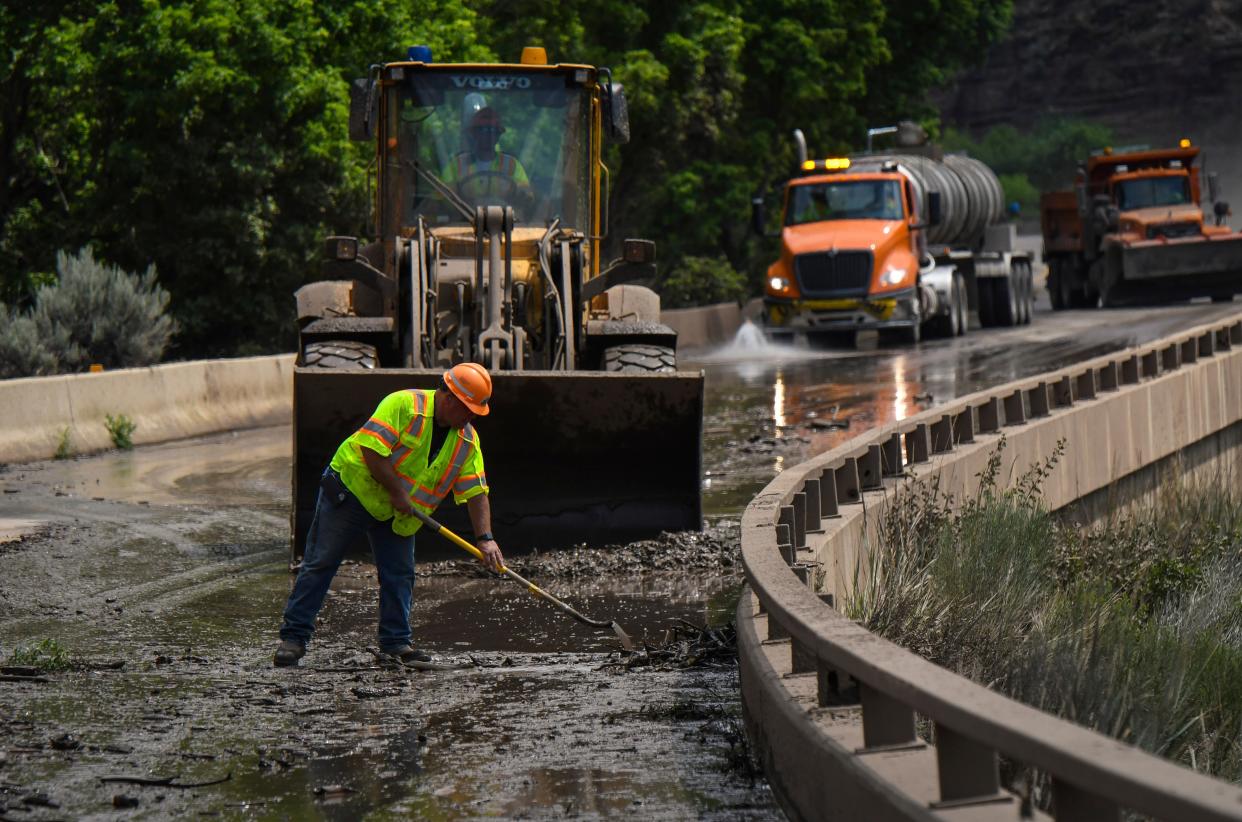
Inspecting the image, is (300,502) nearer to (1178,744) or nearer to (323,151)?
(1178,744)

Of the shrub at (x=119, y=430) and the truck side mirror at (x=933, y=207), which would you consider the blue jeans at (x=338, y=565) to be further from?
the truck side mirror at (x=933, y=207)

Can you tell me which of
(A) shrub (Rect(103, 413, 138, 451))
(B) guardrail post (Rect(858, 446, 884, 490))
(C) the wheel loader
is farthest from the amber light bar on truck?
(B) guardrail post (Rect(858, 446, 884, 490))

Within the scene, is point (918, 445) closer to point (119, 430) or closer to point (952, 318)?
point (119, 430)

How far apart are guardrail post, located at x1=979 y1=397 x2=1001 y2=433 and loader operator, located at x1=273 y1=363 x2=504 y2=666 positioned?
18.0 ft

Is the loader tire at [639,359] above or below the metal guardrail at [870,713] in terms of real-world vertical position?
above

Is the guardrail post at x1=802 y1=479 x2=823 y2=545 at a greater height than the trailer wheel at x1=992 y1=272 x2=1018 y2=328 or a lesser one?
lesser

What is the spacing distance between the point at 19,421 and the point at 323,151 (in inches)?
341

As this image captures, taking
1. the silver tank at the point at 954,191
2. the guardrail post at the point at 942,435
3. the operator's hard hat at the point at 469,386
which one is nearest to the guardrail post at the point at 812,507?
the operator's hard hat at the point at 469,386

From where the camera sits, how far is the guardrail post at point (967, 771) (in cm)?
439

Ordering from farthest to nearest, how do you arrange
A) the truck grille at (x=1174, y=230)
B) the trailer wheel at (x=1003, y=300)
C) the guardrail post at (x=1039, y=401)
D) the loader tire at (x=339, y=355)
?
the truck grille at (x=1174, y=230), the trailer wheel at (x=1003, y=300), the guardrail post at (x=1039, y=401), the loader tire at (x=339, y=355)

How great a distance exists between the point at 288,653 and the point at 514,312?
190 inches

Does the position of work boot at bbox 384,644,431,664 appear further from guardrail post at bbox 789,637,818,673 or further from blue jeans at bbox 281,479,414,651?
guardrail post at bbox 789,637,818,673

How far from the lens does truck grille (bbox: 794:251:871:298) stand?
92.9ft

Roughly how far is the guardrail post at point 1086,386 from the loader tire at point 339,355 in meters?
6.10
